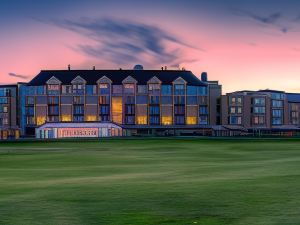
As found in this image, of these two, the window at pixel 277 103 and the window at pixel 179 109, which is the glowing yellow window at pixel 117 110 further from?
the window at pixel 277 103

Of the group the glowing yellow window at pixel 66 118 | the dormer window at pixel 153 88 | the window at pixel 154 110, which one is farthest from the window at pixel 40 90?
the window at pixel 154 110

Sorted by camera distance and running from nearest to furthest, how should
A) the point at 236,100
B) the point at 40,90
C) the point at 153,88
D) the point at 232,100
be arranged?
the point at 153,88 < the point at 40,90 < the point at 232,100 < the point at 236,100

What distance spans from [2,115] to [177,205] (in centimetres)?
16491

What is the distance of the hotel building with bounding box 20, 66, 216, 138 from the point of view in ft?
516

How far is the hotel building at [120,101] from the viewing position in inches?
6191

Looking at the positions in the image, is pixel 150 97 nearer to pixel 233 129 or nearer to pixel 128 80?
pixel 128 80

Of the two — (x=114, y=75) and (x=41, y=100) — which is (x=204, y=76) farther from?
(x=41, y=100)

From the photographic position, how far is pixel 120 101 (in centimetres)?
15775

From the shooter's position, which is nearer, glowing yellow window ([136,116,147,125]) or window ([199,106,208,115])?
glowing yellow window ([136,116,147,125])

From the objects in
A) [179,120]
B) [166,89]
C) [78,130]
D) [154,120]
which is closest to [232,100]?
[179,120]

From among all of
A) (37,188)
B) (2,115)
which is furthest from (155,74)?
(37,188)

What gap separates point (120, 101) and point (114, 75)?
8915 mm

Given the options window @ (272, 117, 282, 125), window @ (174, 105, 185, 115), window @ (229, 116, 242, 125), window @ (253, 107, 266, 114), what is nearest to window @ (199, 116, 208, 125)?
window @ (174, 105, 185, 115)

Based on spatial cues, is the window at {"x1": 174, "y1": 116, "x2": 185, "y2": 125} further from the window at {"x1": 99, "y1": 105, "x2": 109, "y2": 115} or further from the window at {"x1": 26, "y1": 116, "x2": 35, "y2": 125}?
the window at {"x1": 26, "y1": 116, "x2": 35, "y2": 125}
